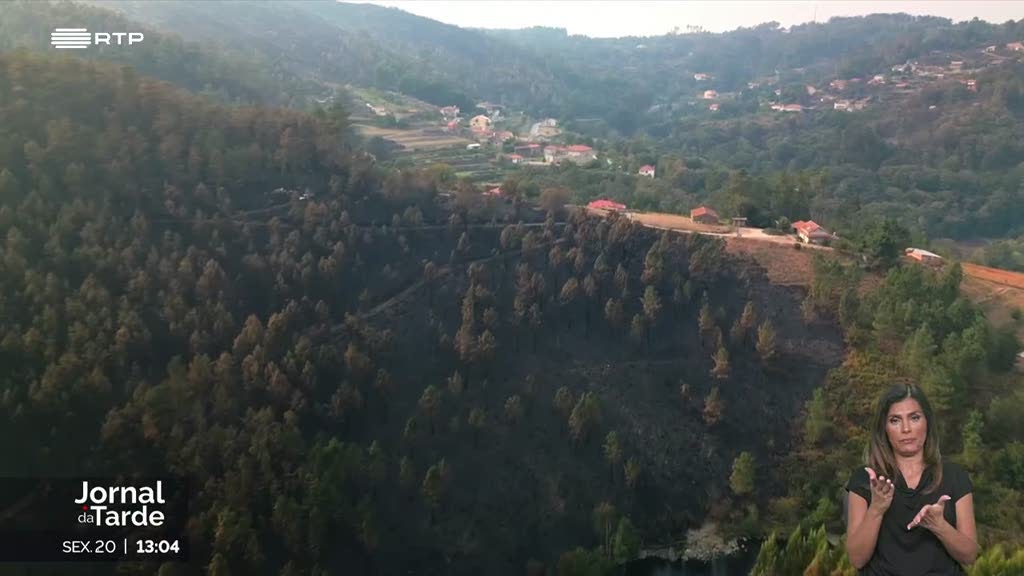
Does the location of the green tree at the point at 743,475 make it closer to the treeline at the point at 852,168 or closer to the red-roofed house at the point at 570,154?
the treeline at the point at 852,168

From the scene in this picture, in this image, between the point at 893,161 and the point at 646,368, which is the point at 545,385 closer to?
the point at 646,368

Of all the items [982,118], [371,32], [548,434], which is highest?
[371,32]

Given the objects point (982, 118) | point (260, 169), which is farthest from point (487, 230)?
point (982, 118)

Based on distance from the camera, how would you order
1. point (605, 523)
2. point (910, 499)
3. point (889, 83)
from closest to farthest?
point (910, 499)
point (605, 523)
point (889, 83)

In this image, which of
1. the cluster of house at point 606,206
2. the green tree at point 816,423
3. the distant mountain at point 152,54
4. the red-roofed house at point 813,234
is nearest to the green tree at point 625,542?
the green tree at point 816,423

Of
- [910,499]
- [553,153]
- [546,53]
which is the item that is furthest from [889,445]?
[546,53]

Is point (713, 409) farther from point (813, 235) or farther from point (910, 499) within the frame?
point (910, 499)

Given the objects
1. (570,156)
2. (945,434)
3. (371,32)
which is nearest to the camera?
(945,434)

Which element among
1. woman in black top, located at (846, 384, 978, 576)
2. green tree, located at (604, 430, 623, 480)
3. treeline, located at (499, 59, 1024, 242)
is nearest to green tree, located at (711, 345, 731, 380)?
green tree, located at (604, 430, 623, 480)
